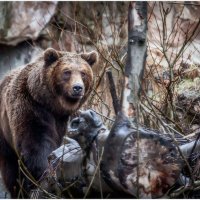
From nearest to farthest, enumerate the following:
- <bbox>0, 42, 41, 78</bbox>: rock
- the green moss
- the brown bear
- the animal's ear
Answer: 1. the brown bear
2. the animal's ear
3. the green moss
4. <bbox>0, 42, 41, 78</bbox>: rock

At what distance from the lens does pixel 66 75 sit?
22.0 feet

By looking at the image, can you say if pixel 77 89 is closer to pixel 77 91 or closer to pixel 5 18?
pixel 77 91

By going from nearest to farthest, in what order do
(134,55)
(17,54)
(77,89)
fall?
(134,55)
(77,89)
(17,54)

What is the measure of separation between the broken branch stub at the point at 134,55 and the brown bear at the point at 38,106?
9.15ft

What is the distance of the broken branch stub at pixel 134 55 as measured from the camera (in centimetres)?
363

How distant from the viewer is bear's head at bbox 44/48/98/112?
263 inches

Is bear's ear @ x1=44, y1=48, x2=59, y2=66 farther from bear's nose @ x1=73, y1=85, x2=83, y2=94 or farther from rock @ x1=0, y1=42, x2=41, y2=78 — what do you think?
rock @ x1=0, y1=42, x2=41, y2=78

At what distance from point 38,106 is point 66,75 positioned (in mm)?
441

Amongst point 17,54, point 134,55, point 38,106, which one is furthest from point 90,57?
point 17,54

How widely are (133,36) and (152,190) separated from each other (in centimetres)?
91

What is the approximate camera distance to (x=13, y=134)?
21.5 feet

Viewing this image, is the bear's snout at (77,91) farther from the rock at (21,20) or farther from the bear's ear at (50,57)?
the rock at (21,20)

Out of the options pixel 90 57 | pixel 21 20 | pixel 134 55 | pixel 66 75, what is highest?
pixel 21 20

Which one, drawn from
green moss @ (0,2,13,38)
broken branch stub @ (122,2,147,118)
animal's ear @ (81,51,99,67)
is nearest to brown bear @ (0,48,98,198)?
animal's ear @ (81,51,99,67)
